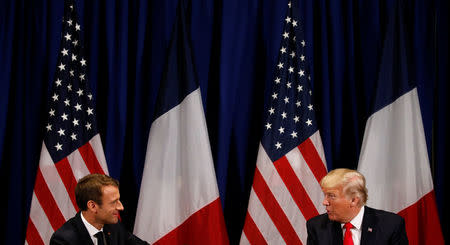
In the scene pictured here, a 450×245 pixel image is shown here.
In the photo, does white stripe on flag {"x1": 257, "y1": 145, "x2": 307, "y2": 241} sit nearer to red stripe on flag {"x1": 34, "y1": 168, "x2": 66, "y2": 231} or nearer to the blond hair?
the blond hair

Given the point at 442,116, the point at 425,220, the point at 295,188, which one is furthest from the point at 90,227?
the point at 442,116

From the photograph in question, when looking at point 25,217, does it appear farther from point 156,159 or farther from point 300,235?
point 300,235

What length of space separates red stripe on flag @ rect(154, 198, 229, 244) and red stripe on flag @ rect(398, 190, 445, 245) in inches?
61.8

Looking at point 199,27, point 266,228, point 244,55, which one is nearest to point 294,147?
point 266,228

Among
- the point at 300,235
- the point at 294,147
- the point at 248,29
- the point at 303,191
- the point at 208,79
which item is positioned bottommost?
A: the point at 300,235

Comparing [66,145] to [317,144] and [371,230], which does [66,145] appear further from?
[371,230]

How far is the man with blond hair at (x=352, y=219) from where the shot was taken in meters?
3.68

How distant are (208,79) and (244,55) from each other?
1.37 ft

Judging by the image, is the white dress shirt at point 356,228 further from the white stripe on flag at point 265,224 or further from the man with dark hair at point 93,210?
the man with dark hair at point 93,210

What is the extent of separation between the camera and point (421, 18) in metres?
5.64

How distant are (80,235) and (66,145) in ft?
5.19

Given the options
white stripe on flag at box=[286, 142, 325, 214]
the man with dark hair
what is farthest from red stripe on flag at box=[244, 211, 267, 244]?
the man with dark hair

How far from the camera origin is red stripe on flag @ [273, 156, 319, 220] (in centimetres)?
498

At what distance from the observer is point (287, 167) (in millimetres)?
5012
